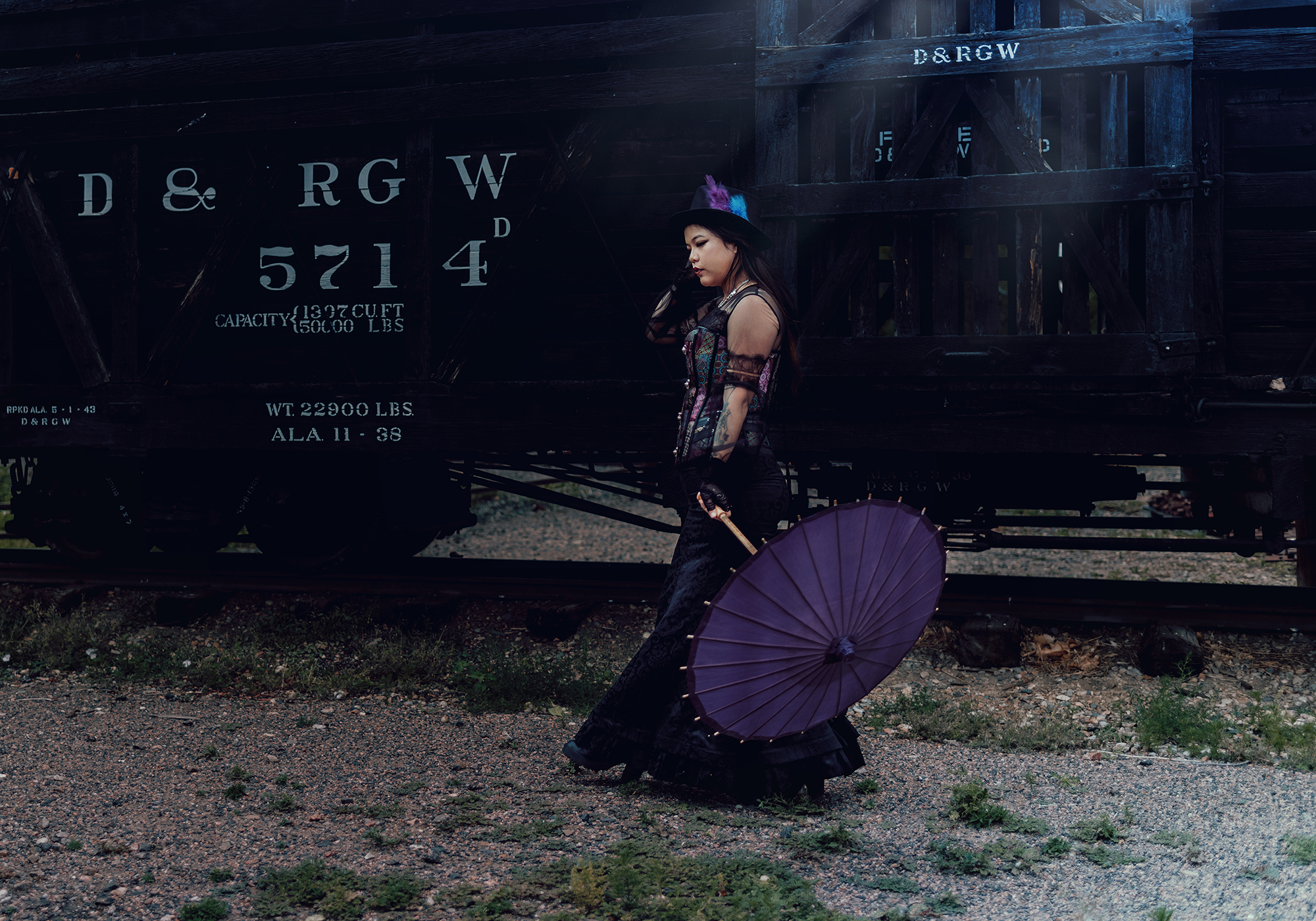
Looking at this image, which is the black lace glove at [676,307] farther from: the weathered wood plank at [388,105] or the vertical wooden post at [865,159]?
the weathered wood plank at [388,105]

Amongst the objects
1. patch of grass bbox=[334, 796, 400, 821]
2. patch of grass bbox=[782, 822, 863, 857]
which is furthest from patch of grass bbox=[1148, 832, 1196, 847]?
patch of grass bbox=[334, 796, 400, 821]

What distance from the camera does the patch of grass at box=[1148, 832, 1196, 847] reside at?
3271 mm

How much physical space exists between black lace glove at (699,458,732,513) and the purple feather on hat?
0.90m

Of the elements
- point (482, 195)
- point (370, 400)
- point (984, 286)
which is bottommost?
point (370, 400)

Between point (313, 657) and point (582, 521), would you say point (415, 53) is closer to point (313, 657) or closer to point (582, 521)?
point (313, 657)

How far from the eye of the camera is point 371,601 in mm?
6352

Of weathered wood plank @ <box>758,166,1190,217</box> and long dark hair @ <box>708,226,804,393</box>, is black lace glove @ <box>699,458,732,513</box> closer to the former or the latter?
long dark hair @ <box>708,226,804,393</box>

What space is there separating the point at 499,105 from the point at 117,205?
2.61 meters

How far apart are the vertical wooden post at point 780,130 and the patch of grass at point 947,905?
336 centimetres

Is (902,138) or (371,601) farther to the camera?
(371,601)

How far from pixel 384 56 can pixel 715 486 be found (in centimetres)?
397

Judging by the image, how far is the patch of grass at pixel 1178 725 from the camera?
436 cm

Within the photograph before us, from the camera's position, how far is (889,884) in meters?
3.02

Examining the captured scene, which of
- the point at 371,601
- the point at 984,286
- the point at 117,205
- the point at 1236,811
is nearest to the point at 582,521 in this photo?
the point at 371,601
